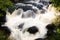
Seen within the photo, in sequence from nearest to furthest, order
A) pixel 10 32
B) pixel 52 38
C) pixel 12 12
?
pixel 52 38
pixel 10 32
pixel 12 12

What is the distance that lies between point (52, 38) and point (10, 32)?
168cm

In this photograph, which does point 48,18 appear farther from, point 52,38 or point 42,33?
point 52,38

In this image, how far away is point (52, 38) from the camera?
8.79m

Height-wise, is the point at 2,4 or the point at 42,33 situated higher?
the point at 2,4

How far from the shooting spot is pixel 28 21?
10.6 metres

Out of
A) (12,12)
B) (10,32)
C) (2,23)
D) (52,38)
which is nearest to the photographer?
(52,38)

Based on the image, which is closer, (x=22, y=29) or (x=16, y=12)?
(x=22, y=29)

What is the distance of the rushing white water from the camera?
31.2 feet

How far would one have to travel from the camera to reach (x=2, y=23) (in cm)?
1013

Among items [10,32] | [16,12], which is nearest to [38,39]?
[10,32]

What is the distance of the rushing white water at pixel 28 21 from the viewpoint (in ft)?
31.2

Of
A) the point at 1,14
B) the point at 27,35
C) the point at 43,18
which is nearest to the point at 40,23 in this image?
the point at 43,18

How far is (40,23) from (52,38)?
175cm

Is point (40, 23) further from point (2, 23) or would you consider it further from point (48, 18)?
point (2, 23)
